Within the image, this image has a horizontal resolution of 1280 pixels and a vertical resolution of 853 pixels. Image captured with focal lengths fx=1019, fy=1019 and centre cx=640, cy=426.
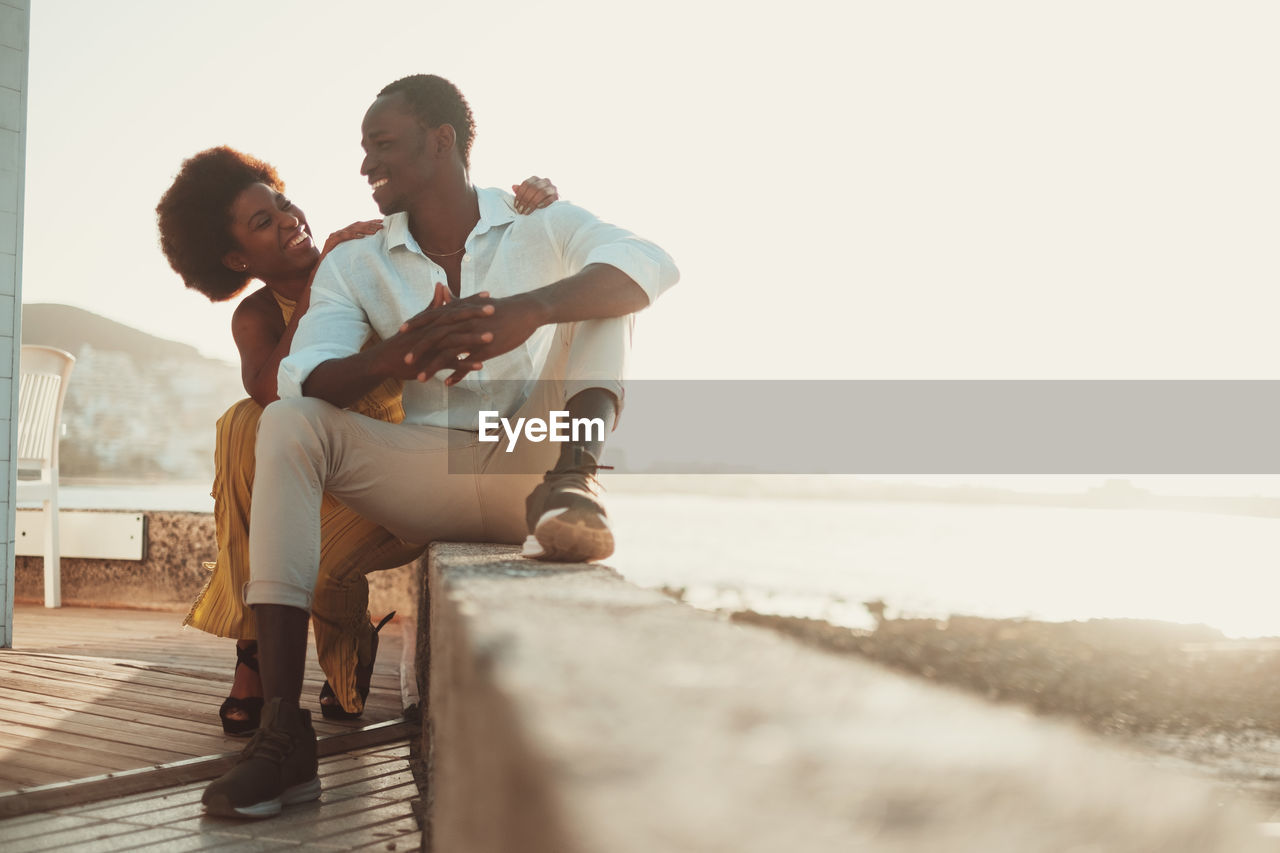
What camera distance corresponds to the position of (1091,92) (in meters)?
39.7

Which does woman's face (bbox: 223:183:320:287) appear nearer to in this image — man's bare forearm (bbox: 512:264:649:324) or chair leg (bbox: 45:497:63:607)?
man's bare forearm (bbox: 512:264:649:324)

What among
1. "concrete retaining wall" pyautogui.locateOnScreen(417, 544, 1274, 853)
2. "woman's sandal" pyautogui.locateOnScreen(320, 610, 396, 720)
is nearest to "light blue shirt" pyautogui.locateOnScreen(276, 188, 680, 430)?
"woman's sandal" pyautogui.locateOnScreen(320, 610, 396, 720)

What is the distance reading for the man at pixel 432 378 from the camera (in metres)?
1.73

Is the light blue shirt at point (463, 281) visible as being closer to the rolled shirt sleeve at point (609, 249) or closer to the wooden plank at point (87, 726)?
the rolled shirt sleeve at point (609, 249)

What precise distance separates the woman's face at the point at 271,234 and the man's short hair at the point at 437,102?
1.69 ft

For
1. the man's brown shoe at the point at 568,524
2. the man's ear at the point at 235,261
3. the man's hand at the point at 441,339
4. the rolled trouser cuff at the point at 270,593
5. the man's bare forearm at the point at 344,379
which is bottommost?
the rolled trouser cuff at the point at 270,593

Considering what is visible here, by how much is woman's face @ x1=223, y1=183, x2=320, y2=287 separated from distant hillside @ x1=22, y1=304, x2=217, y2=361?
33.0 feet

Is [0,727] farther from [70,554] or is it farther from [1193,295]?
[1193,295]

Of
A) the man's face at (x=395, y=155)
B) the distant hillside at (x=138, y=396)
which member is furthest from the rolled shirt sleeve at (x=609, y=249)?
the distant hillside at (x=138, y=396)

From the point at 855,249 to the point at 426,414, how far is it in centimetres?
3660

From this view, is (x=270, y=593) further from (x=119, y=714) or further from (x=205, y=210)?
(x=205, y=210)

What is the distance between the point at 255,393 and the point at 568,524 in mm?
1266

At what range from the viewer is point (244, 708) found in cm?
224

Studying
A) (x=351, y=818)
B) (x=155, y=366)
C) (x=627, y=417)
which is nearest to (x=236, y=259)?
(x=627, y=417)
